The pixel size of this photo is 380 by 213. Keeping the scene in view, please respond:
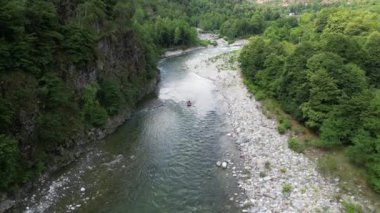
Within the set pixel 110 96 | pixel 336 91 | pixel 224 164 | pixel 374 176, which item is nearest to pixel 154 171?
pixel 224 164

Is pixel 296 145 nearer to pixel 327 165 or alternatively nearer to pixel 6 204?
pixel 327 165

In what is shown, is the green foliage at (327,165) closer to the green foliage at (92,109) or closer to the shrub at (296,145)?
the shrub at (296,145)

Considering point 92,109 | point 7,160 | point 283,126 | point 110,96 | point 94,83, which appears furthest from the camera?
point 110,96

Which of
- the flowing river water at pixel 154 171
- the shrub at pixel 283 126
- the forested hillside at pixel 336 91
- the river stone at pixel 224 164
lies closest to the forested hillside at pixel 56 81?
the flowing river water at pixel 154 171

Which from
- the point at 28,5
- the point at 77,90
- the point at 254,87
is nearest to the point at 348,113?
the point at 254,87

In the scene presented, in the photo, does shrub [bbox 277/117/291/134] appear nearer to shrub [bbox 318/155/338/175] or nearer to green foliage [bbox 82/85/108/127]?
shrub [bbox 318/155/338/175]

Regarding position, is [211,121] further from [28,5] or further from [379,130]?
[28,5]
